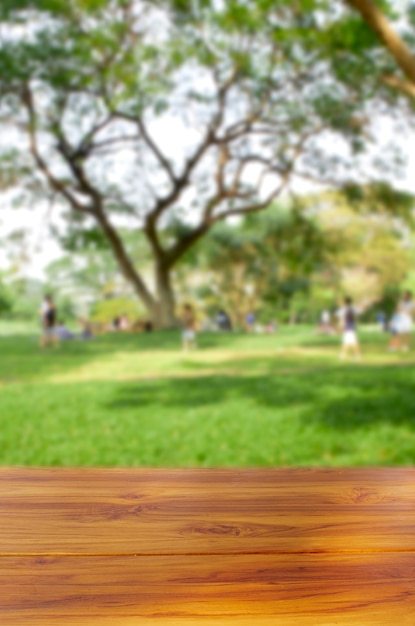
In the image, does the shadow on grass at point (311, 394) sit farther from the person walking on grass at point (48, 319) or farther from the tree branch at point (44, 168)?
the tree branch at point (44, 168)

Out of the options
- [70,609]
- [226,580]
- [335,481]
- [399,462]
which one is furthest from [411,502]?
[399,462]

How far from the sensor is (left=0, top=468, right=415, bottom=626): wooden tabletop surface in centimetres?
50

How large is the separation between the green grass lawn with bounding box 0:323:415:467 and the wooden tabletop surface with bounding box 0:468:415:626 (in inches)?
115

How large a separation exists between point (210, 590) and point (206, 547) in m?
0.09

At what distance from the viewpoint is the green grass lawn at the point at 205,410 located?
393cm

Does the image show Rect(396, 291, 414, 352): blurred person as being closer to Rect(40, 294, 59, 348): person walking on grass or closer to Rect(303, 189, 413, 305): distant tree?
Rect(303, 189, 413, 305): distant tree

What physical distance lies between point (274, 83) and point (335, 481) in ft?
45.3

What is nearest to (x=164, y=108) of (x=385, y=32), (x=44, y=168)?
(x=44, y=168)

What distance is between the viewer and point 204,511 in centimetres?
70

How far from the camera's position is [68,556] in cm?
59

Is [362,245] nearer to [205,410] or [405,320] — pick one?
[405,320]

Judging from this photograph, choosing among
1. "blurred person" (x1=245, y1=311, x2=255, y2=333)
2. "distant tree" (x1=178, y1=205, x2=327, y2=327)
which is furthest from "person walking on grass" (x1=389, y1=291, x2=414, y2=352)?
"blurred person" (x1=245, y1=311, x2=255, y2=333)

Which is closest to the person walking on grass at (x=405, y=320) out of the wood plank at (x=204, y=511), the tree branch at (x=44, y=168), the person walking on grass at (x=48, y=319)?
the person walking on grass at (x=48, y=319)

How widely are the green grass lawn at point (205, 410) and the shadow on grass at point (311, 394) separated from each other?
0.5 inches
